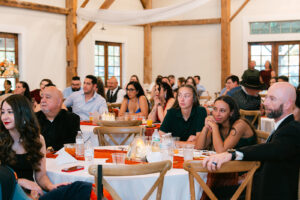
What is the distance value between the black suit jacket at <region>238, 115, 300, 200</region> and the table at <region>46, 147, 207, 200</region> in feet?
1.82

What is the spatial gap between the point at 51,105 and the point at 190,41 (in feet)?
33.8

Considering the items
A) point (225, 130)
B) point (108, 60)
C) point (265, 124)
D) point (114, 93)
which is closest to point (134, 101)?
point (265, 124)

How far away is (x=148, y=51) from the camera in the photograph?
14055 millimetres

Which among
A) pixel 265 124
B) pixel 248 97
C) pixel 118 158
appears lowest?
pixel 265 124

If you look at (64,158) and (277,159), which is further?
(64,158)

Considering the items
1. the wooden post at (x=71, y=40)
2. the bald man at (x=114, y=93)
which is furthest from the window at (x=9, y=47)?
the bald man at (x=114, y=93)

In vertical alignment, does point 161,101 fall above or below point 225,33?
below

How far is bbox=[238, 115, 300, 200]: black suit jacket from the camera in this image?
7.59ft

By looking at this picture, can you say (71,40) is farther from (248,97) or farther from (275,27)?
(275,27)

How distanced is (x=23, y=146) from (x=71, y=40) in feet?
27.9

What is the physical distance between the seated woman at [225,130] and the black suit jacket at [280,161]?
1229 millimetres

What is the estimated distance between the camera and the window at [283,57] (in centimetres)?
1262

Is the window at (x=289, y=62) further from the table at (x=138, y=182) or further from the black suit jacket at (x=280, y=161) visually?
the black suit jacket at (x=280, y=161)

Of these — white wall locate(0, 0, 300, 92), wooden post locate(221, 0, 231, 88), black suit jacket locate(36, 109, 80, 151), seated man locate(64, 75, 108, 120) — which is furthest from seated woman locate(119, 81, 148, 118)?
wooden post locate(221, 0, 231, 88)
